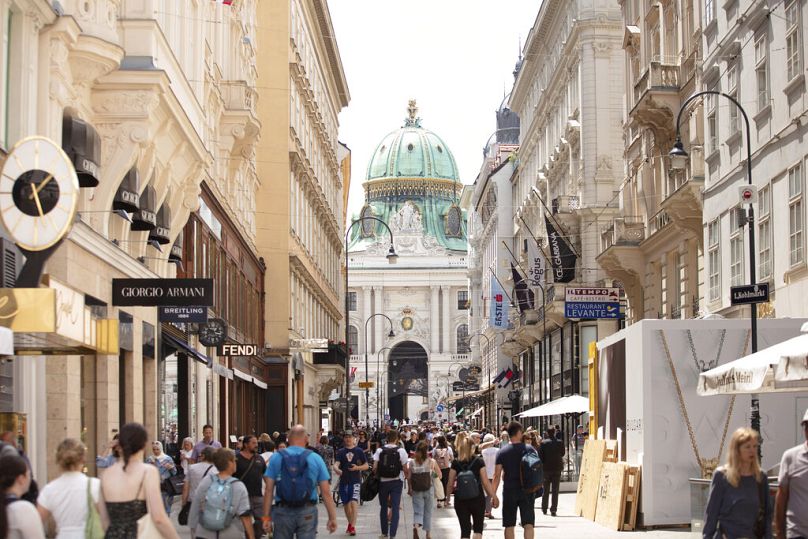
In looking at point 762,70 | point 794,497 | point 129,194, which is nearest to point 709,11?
point 762,70

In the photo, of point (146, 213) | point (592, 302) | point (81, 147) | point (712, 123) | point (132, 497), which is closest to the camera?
point (132, 497)

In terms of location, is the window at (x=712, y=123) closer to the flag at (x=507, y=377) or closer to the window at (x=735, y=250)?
the window at (x=735, y=250)

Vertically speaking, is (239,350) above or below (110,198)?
below

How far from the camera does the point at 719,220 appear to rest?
29.7 meters

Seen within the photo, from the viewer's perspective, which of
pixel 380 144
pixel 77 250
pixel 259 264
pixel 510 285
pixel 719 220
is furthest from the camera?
pixel 380 144

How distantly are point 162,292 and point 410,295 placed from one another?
141 m

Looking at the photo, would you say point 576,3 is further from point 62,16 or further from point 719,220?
point 62,16

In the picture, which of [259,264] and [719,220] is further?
[259,264]

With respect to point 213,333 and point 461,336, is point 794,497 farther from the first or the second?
point 461,336

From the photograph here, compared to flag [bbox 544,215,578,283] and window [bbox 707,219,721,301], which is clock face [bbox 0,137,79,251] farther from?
flag [bbox 544,215,578,283]

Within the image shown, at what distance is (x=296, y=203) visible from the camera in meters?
55.1

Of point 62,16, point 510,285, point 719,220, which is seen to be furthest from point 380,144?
point 62,16

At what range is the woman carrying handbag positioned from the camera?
10414 millimetres

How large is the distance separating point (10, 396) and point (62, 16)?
15.2 feet
